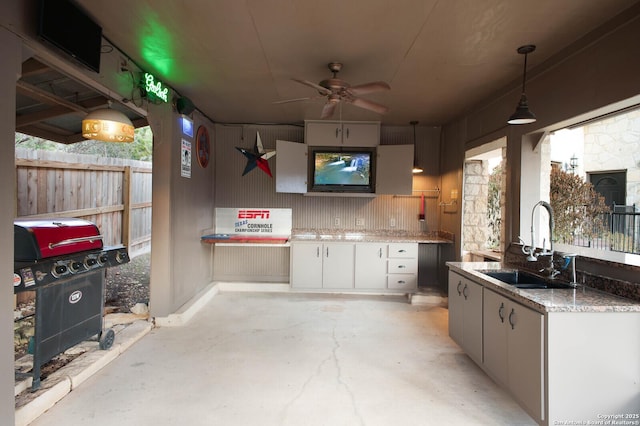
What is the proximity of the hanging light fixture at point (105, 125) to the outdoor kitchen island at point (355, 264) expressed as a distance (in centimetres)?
255

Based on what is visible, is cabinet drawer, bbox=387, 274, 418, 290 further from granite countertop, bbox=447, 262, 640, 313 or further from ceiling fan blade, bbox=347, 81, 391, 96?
ceiling fan blade, bbox=347, 81, 391, 96

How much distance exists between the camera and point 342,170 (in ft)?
16.2

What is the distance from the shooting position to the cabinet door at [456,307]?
2.94 meters

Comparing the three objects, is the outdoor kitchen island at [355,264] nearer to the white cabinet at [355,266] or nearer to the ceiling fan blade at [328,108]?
the white cabinet at [355,266]

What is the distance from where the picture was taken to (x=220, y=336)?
341cm

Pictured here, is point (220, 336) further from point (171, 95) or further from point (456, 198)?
point (456, 198)

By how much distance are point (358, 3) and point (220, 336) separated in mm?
3115

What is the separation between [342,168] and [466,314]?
274cm

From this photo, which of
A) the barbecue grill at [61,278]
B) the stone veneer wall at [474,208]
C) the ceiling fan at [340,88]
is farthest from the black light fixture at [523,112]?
the barbecue grill at [61,278]

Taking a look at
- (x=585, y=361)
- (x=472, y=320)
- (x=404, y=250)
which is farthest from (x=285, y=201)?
(x=585, y=361)

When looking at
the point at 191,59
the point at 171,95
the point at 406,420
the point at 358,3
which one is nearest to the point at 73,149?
the point at 171,95

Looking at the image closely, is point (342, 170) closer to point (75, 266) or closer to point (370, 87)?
point (370, 87)

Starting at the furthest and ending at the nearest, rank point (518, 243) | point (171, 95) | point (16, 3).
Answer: point (171, 95), point (518, 243), point (16, 3)

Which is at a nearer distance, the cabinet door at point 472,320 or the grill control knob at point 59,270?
the grill control knob at point 59,270
